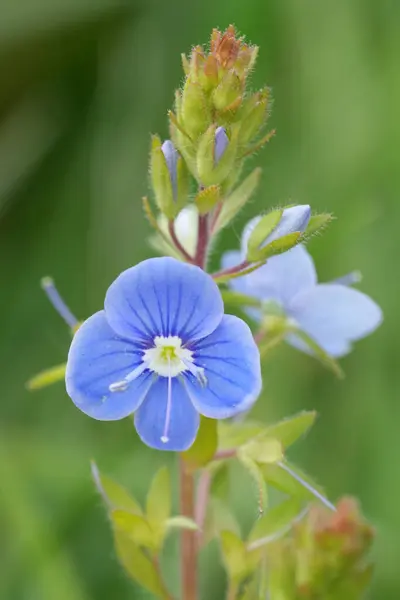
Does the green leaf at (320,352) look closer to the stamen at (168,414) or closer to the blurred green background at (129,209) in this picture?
the stamen at (168,414)

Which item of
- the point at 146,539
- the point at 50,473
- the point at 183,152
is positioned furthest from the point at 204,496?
the point at 50,473

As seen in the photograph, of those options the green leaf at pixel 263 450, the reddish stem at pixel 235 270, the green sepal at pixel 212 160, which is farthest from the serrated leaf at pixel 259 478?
the green sepal at pixel 212 160

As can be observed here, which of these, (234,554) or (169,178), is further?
(234,554)

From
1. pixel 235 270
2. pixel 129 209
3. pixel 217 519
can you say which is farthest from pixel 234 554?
pixel 129 209

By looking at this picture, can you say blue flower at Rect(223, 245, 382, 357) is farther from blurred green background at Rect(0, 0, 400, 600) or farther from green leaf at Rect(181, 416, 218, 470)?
blurred green background at Rect(0, 0, 400, 600)

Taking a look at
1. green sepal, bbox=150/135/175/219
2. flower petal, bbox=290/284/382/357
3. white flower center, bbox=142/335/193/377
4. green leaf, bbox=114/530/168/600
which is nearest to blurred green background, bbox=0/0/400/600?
green leaf, bbox=114/530/168/600

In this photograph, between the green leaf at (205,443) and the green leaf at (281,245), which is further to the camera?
the green leaf at (205,443)

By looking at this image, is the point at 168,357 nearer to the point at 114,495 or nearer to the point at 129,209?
the point at 114,495

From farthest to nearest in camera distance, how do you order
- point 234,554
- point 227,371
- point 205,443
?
point 234,554
point 205,443
point 227,371
